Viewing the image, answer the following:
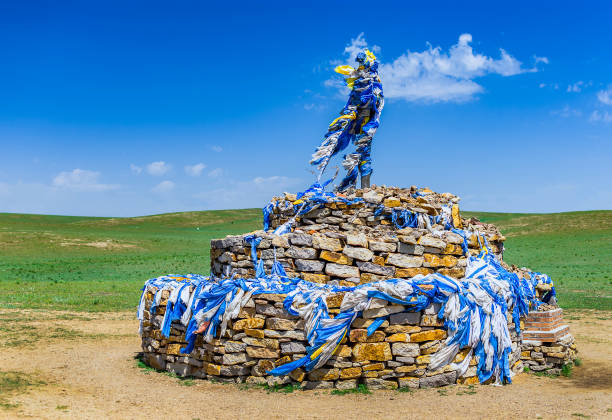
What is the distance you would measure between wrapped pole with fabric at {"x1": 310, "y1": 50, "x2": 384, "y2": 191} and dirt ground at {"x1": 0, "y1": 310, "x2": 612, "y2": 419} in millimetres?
5713

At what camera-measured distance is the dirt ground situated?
8984mm

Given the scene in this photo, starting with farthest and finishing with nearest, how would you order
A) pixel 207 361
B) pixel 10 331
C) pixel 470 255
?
1. pixel 10 331
2. pixel 470 255
3. pixel 207 361

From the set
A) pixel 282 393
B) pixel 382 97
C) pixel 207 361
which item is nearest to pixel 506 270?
pixel 382 97

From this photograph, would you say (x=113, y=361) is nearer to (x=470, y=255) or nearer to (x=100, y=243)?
(x=470, y=255)

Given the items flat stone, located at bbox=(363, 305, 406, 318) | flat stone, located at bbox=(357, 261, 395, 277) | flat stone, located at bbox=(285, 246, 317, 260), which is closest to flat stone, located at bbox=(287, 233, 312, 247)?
flat stone, located at bbox=(285, 246, 317, 260)

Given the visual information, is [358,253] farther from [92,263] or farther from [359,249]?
[92,263]

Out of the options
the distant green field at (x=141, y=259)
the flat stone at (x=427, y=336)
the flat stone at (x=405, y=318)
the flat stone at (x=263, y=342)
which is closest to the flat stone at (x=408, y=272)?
the flat stone at (x=405, y=318)

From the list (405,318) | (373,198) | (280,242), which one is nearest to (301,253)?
(280,242)

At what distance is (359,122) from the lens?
1395 cm

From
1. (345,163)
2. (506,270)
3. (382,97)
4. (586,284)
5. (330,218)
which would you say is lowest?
(586,284)

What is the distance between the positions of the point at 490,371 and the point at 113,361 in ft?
28.7

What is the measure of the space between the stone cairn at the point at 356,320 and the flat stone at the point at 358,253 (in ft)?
0.06

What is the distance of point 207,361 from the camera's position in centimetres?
1075

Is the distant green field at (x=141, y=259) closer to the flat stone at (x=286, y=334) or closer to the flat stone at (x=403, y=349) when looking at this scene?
the flat stone at (x=286, y=334)
